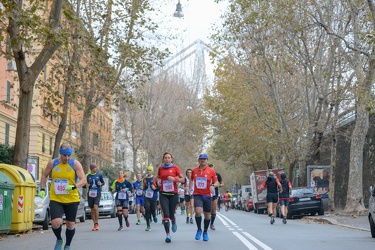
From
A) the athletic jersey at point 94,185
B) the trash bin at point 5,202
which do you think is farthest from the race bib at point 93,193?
the trash bin at point 5,202

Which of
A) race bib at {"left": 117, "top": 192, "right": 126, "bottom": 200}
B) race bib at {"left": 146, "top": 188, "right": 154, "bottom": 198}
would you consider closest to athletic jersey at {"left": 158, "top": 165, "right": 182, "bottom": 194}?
race bib at {"left": 146, "top": 188, "right": 154, "bottom": 198}

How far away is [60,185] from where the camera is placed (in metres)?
11.3

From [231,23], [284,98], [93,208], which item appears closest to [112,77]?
[93,208]

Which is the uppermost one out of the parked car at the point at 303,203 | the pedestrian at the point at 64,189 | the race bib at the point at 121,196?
the parked car at the point at 303,203

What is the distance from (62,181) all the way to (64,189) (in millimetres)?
130

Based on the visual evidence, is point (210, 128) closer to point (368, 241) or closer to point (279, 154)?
point (279, 154)

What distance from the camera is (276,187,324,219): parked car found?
31906 millimetres

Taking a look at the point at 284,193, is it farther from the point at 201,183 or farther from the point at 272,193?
the point at 201,183

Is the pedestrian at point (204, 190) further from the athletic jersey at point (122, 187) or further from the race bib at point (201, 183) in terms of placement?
the athletic jersey at point (122, 187)

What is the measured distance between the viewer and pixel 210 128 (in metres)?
65.4

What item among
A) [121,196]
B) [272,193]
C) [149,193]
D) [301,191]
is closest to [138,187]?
[121,196]

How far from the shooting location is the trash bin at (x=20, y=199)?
18.8 meters

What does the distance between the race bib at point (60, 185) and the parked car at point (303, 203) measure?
21588 millimetres

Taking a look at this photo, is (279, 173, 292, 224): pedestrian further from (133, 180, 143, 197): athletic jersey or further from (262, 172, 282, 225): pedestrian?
(133, 180, 143, 197): athletic jersey
